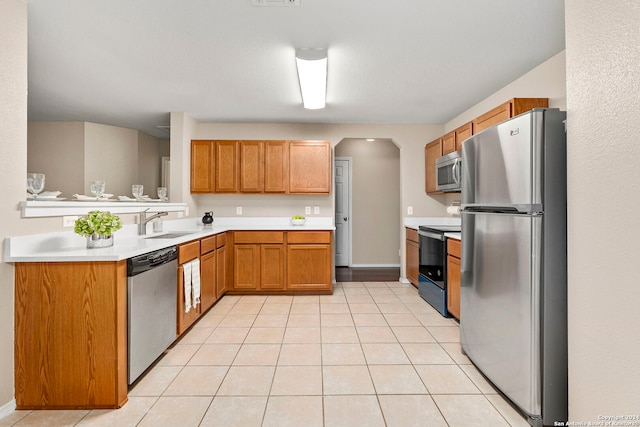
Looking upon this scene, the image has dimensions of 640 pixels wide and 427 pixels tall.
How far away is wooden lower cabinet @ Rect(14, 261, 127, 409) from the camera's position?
5.73 ft

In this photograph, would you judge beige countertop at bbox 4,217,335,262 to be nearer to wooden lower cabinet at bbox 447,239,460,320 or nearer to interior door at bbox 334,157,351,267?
wooden lower cabinet at bbox 447,239,460,320

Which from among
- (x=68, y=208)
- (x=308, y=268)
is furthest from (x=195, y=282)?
(x=308, y=268)

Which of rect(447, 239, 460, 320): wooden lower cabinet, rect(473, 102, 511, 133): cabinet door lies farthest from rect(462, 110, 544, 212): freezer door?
rect(447, 239, 460, 320): wooden lower cabinet

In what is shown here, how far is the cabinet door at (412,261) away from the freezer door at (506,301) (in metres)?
1.93

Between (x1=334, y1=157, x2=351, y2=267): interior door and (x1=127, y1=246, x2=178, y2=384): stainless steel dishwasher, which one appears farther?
(x1=334, y1=157, x2=351, y2=267): interior door

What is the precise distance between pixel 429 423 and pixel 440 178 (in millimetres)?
2989

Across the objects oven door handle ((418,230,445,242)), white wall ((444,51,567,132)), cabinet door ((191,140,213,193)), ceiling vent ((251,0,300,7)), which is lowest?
oven door handle ((418,230,445,242))

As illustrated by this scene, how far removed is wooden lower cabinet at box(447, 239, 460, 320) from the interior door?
3044 mm

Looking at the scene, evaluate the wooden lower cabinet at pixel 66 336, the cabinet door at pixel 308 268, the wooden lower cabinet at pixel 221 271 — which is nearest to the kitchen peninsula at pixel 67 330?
the wooden lower cabinet at pixel 66 336

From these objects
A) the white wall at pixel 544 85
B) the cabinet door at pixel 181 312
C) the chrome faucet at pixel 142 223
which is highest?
the white wall at pixel 544 85

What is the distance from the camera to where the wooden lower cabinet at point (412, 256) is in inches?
166

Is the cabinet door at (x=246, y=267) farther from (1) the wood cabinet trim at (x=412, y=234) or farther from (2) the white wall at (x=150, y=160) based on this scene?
(2) the white wall at (x=150, y=160)

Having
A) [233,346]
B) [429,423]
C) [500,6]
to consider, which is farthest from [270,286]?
[500,6]

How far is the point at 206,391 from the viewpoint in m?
1.93
